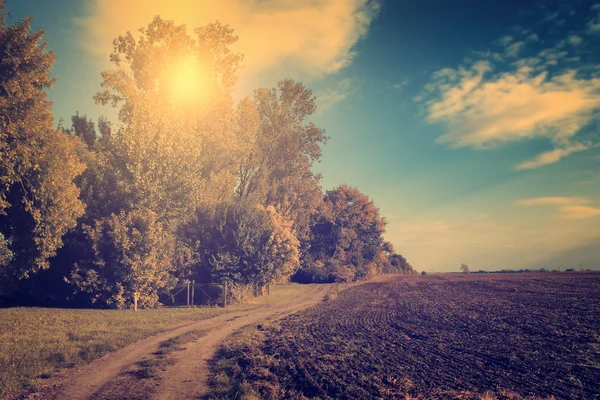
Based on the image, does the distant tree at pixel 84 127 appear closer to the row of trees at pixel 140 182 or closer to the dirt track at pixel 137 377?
the row of trees at pixel 140 182

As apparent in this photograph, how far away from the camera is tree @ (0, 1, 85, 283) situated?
24688mm

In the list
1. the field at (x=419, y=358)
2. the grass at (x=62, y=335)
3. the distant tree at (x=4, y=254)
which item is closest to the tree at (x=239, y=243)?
the grass at (x=62, y=335)

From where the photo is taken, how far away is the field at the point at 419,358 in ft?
35.6

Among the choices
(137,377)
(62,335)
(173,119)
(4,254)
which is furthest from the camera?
(173,119)

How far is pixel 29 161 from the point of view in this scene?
83.8ft

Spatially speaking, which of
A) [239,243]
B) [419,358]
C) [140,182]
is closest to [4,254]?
[140,182]

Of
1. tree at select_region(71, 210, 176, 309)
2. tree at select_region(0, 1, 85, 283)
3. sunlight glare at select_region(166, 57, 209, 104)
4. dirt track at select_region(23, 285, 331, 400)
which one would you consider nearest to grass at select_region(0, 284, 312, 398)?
dirt track at select_region(23, 285, 331, 400)

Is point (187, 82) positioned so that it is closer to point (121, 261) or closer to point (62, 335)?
point (121, 261)

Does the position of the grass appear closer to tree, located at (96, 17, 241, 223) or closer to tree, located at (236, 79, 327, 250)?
tree, located at (96, 17, 241, 223)

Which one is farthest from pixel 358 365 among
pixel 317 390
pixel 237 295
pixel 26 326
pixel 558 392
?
pixel 237 295

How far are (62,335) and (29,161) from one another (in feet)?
46.3

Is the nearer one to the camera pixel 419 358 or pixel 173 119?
pixel 419 358

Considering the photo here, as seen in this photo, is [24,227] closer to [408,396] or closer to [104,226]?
[104,226]

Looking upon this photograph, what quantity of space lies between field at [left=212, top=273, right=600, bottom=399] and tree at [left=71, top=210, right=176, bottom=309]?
14.1 meters
